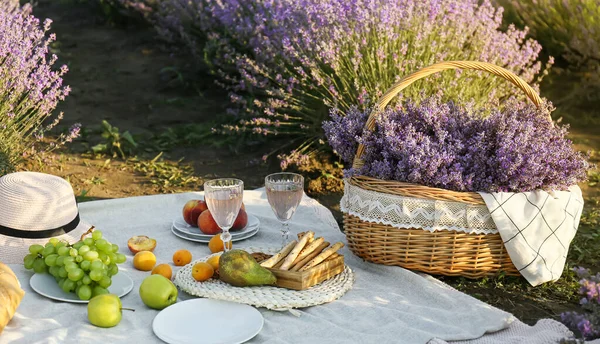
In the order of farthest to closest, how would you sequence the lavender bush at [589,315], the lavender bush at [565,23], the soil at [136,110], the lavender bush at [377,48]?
the lavender bush at [565,23]
the soil at [136,110]
the lavender bush at [377,48]
the lavender bush at [589,315]

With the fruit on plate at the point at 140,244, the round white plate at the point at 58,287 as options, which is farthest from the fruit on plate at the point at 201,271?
the fruit on plate at the point at 140,244

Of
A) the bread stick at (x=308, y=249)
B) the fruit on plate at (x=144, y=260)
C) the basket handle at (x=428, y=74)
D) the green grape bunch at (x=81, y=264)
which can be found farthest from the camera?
the basket handle at (x=428, y=74)

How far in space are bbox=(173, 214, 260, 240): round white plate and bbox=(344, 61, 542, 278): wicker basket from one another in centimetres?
55

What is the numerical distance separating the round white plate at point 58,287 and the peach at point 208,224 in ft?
1.77

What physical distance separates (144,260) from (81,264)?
1.37 ft

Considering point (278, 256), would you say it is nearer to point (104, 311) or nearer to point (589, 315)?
point (104, 311)

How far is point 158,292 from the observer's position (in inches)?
105

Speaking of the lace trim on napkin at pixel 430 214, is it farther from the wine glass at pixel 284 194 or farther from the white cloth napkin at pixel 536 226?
the wine glass at pixel 284 194

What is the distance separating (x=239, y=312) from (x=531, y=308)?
46.3 inches

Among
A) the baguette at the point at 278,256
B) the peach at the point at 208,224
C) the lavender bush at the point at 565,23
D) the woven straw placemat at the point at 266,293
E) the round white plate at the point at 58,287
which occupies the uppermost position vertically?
the lavender bush at the point at 565,23

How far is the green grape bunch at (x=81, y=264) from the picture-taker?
2.64 meters

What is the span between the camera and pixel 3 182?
2986 millimetres

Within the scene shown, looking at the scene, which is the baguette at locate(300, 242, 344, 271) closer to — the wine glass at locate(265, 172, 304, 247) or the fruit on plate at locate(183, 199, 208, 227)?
the wine glass at locate(265, 172, 304, 247)

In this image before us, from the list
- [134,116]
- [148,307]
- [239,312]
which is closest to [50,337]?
[148,307]
